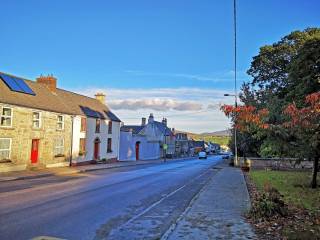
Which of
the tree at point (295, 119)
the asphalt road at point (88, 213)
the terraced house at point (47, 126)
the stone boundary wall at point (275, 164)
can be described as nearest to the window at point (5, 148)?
the terraced house at point (47, 126)

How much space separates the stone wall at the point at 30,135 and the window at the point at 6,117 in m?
0.25

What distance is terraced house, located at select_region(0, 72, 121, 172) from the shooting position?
86.3 feet

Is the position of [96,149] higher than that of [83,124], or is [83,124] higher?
[83,124]

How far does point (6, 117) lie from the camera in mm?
25906

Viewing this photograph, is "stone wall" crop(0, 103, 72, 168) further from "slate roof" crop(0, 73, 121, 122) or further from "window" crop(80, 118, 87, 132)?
"window" crop(80, 118, 87, 132)

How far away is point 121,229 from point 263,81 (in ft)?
119

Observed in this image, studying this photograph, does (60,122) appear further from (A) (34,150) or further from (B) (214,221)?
(B) (214,221)

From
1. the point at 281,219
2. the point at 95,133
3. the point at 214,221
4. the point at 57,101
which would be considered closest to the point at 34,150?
the point at 57,101

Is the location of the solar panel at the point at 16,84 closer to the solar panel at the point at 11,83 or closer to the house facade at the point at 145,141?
the solar panel at the point at 11,83

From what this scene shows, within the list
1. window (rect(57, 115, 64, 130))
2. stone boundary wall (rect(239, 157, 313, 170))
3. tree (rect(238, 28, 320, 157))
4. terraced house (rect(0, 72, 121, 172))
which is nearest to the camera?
tree (rect(238, 28, 320, 157))

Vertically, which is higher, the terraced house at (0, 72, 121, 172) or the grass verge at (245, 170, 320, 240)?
the terraced house at (0, 72, 121, 172)

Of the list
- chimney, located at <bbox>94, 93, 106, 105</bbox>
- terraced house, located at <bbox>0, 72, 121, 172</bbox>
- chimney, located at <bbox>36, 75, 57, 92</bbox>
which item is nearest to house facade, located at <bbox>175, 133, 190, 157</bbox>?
chimney, located at <bbox>94, 93, 106, 105</bbox>

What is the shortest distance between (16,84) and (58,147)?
657 cm

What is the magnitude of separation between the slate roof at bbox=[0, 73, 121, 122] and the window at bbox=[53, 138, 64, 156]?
8.52 feet
